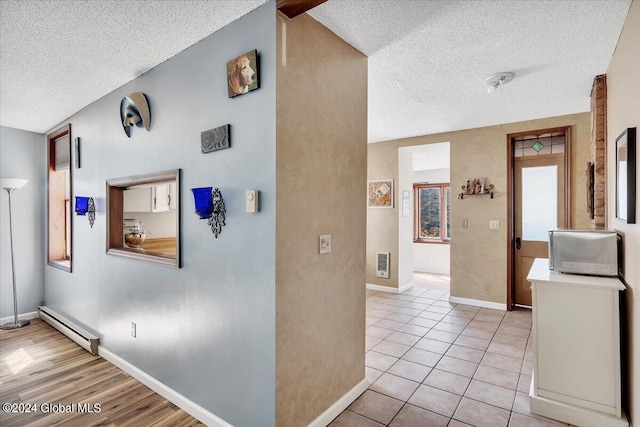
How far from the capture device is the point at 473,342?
10.8ft

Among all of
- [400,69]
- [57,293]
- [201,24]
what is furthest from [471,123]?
[57,293]

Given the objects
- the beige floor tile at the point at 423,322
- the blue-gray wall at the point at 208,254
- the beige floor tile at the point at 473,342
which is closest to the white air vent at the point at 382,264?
the beige floor tile at the point at 423,322

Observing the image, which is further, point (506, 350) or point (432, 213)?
point (432, 213)

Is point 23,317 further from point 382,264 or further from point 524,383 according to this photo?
point 524,383

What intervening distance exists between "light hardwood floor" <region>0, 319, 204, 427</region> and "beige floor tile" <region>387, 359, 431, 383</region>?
1528mm

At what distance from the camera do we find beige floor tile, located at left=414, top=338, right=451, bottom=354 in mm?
3096

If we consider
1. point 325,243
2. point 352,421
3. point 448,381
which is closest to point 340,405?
point 352,421

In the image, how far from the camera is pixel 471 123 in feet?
13.9

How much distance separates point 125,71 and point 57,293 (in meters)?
2.97

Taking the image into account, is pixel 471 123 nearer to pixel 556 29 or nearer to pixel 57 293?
pixel 556 29

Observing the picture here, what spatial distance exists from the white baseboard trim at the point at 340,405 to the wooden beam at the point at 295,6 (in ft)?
7.44

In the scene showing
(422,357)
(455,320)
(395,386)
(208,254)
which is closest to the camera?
(208,254)

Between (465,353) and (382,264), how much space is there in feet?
7.86

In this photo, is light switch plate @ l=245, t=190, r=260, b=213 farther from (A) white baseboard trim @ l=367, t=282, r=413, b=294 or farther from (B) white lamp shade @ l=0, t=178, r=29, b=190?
(A) white baseboard trim @ l=367, t=282, r=413, b=294
